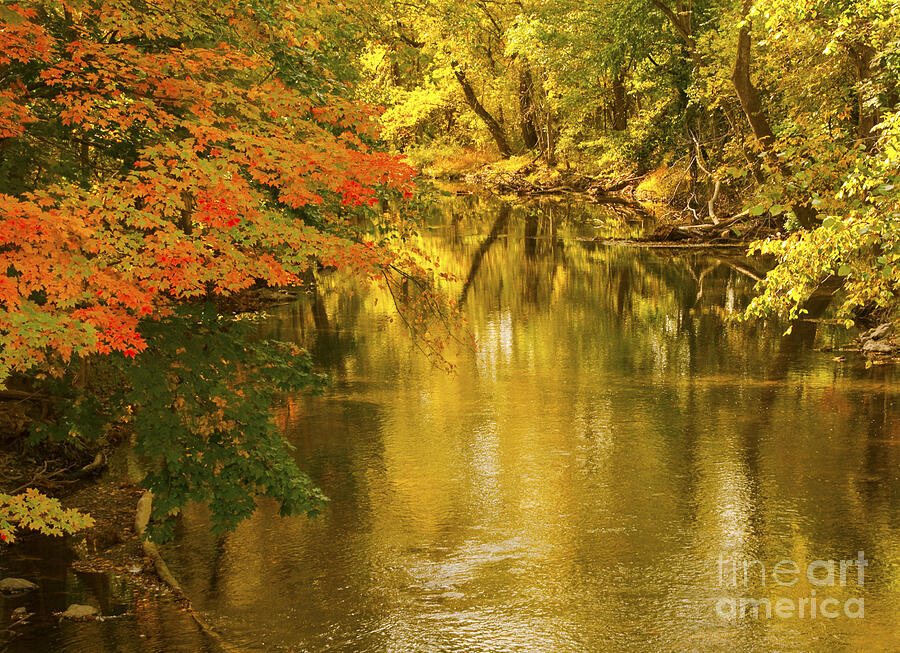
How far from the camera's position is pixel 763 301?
11.5 metres

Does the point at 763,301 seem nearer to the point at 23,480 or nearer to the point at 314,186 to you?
the point at 314,186

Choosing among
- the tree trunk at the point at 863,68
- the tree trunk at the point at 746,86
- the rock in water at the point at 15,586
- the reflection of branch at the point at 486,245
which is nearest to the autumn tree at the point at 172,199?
the rock in water at the point at 15,586

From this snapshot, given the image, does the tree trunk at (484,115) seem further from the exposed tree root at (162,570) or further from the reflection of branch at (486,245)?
the exposed tree root at (162,570)

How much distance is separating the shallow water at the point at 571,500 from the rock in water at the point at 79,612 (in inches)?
11.8

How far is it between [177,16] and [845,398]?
41.0ft

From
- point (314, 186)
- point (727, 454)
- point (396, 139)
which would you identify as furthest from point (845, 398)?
point (396, 139)

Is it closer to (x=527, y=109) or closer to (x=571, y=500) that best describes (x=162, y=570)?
(x=571, y=500)

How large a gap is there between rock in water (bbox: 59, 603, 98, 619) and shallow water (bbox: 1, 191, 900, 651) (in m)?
0.30

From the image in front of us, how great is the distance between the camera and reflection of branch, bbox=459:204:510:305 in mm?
27094

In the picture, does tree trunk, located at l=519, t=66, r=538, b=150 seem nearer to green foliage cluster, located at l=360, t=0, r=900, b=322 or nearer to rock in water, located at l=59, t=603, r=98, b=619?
green foliage cluster, located at l=360, t=0, r=900, b=322

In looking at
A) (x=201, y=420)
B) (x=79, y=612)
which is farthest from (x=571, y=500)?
(x=79, y=612)

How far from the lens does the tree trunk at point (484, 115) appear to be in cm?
5188

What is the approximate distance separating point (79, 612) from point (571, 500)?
604 centimetres

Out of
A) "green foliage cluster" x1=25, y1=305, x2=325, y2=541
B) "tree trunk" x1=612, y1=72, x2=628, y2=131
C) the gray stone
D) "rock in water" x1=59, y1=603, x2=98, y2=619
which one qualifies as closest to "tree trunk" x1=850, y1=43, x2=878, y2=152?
the gray stone
